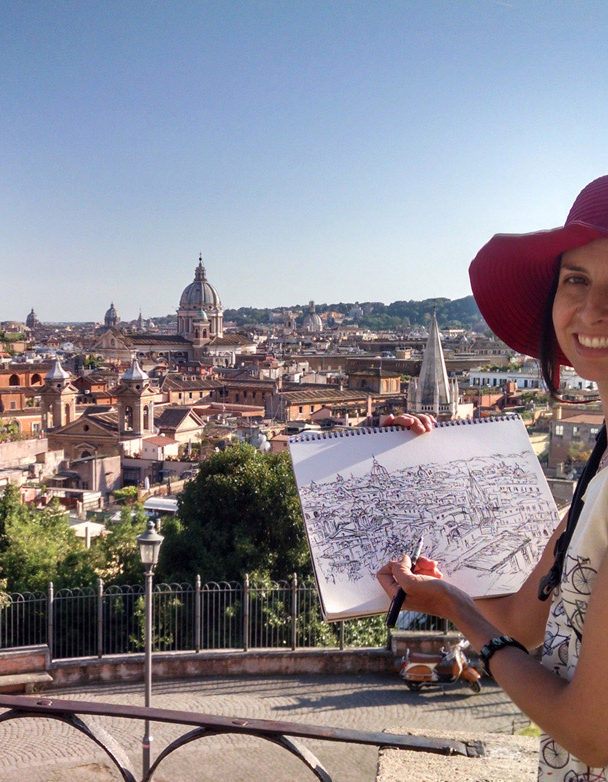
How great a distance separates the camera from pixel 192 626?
33.2 ft

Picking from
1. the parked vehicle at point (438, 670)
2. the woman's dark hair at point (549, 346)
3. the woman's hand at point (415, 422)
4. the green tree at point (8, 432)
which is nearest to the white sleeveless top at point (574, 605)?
the woman's dark hair at point (549, 346)

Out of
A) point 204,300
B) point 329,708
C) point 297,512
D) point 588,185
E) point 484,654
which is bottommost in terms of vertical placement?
point 329,708

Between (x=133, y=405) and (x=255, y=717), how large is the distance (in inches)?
1003

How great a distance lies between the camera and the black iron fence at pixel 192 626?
947 centimetres

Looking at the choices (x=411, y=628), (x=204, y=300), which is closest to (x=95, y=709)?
(x=411, y=628)

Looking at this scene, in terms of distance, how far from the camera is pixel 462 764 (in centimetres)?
399

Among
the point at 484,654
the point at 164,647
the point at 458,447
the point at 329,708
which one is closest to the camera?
the point at 484,654

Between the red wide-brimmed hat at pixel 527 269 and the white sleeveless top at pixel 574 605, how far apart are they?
45cm

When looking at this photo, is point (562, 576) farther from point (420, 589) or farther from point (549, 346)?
point (549, 346)

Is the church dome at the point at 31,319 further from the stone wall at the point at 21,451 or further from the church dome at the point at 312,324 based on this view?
the stone wall at the point at 21,451

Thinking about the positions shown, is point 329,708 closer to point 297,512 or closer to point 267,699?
point 267,699

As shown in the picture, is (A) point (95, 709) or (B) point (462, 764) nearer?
(A) point (95, 709)

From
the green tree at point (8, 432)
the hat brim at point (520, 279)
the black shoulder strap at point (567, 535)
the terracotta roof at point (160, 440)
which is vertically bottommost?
the terracotta roof at point (160, 440)

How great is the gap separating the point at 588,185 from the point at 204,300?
101 m
